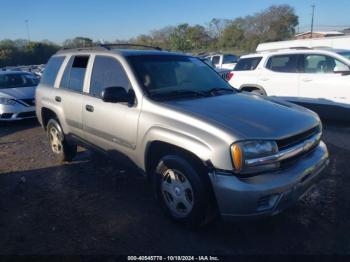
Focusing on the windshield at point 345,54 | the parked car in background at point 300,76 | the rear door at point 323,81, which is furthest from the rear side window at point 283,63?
the windshield at point 345,54

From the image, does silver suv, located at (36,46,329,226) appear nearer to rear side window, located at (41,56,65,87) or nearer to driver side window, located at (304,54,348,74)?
rear side window, located at (41,56,65,87)

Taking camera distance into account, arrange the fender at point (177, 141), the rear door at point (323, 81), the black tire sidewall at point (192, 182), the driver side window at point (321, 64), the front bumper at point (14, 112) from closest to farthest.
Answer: the fender at point (177, 141)
the black tire sidewall at point (192, 182)
the rear door at point (323, 81)
the driver side window at point (321, 64)
the front bumper at point (14, 112)

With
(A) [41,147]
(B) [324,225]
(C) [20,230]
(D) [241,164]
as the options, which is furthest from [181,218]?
(A) [41,147]

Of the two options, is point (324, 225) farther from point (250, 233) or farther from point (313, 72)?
point (313, 72)

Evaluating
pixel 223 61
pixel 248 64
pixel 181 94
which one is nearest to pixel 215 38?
pixel 223 61

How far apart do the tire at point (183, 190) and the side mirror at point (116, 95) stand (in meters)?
0.85

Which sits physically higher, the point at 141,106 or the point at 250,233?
the point at 141,106

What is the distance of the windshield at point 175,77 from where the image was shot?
4037mm

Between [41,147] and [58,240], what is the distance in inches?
165

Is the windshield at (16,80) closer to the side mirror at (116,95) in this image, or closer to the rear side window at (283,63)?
the rear side window at (283,63)

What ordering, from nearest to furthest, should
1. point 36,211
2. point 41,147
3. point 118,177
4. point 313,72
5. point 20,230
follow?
1. point 20,230
2. point 36,211
3. point 118,177
4. point 41,147
5. point 313,72

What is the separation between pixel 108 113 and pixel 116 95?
50 cm

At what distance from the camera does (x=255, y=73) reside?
9.33m

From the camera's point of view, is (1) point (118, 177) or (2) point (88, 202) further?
(1) point (118, 177)
